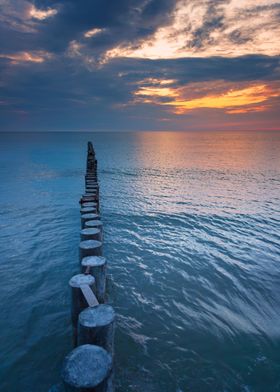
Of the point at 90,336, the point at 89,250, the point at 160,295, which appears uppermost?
the point at 89,250

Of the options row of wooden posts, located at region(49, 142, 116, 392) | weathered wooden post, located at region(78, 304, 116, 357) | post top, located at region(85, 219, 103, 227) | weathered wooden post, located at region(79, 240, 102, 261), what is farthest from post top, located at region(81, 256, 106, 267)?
post top, located at region(85, 219, 103, 227)

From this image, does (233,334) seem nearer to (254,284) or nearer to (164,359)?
(164,359)

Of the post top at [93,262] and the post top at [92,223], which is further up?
the post top at [92,223]

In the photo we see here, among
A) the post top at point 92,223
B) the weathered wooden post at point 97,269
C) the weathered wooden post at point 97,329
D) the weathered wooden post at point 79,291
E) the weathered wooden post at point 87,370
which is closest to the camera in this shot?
the weathered wooden post at point 87,370

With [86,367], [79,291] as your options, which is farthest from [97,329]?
[79,291]

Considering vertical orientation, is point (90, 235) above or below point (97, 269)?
above

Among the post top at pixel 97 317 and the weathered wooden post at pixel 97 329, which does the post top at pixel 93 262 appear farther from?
the weathered wooden post at pixel 97 329

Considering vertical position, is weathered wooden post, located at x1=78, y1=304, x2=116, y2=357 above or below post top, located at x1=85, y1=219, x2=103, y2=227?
below

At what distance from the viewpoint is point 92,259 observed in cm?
489

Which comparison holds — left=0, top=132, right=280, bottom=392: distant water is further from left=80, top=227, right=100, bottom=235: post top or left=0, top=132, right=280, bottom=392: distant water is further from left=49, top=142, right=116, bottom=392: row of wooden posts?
left=80, top=227, right=100, bottom=235: post top

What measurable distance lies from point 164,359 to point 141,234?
7123 millimetres

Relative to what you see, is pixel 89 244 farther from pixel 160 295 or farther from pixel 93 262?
pixel 160 295

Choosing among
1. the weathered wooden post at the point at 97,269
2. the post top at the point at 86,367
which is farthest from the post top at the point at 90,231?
the post top at the point at 86,367

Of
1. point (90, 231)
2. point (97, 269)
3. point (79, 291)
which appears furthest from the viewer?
point (90, 231)
